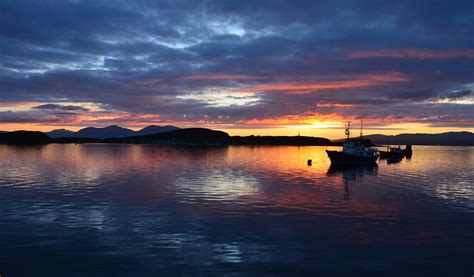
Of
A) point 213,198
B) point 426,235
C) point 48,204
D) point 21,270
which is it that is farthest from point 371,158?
point 21,270

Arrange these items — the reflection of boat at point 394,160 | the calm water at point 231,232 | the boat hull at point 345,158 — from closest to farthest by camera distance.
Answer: the calm water at point 231,232 < the boat hull at point 345,158 < the reflection of boat at point 394,160

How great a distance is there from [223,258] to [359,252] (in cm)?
762

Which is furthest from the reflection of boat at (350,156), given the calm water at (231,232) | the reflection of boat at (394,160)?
the calm water at (231,232)

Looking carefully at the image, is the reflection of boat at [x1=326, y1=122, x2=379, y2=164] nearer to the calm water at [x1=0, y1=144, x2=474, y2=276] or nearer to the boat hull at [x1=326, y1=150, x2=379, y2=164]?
the boat hull at [x1=326, y1=150, x2=379, y2=164]

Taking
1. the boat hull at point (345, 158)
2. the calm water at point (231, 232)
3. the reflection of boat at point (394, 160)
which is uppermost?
the boat hull at point (345, 158)

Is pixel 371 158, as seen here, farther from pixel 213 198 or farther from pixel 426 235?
pixel 426 235

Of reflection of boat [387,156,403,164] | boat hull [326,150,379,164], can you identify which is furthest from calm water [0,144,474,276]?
reflection of boat [387,156,403,164]

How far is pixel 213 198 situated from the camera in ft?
126

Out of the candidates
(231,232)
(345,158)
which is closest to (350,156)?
(345,158)

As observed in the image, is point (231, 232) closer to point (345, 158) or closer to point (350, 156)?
point (345, 158)

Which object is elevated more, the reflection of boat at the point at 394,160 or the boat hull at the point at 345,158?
the boat hull at the point at 345,158

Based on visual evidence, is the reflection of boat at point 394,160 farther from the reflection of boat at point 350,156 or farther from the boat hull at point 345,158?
the boat hull at point 345,158

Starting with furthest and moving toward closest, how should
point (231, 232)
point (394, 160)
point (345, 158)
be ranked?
point (394, 160), point (345, 158), point (231, 232)

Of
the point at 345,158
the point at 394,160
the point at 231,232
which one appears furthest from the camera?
the point at 394,160
